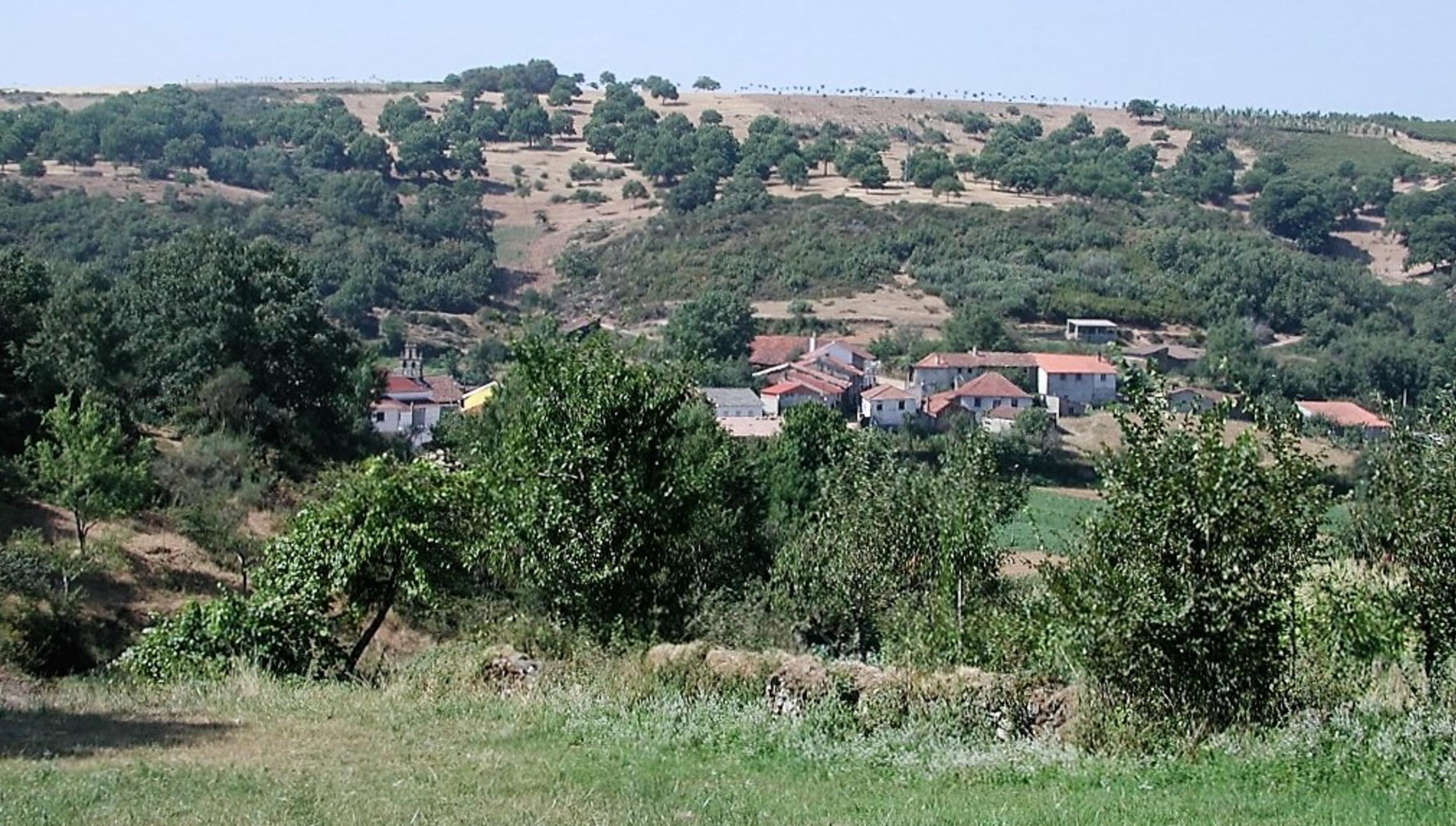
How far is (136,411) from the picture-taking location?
1501 inches

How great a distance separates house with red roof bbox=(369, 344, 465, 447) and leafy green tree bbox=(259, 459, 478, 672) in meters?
37.1

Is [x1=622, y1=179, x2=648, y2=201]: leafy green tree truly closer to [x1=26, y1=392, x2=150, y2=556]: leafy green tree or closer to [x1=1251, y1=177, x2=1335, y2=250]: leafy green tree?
[x1=1251, y1=177, x2=1335, y2=250]: leafy green tree

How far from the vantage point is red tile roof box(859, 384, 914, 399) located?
64312mm

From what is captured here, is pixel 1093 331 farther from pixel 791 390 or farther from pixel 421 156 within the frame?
pixel 421 156

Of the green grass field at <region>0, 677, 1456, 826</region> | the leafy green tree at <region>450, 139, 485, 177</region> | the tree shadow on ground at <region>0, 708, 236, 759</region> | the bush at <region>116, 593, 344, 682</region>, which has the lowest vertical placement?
the leafy green tree at <region>450, 139, 485, 177</region>

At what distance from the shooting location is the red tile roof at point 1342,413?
201 ft

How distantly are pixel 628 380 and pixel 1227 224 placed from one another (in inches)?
4460

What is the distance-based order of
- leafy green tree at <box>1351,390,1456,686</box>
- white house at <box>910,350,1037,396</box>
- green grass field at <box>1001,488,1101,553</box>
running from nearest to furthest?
leafy green tree at <box>1351,390,1456,686</box> < green grass field at <box>1001,488,1101,553</box> < white house at <box>910,350,1037,396</box>

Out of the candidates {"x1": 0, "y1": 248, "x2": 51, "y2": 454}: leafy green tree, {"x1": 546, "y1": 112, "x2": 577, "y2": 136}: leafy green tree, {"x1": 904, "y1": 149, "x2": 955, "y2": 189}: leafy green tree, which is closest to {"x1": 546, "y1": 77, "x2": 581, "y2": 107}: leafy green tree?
{"x1": 546, "y1": 112, "x2": 577, "y2": 136}: leafy green tree

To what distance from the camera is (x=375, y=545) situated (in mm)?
17859

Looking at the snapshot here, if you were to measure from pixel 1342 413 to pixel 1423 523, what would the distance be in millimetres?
57647

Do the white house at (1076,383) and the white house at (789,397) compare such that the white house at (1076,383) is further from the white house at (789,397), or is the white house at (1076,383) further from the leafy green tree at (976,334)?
the white house at (789,397)

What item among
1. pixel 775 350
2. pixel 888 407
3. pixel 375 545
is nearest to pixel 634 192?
pixel 775 350

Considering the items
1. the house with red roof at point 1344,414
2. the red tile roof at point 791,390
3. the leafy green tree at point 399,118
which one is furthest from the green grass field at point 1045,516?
the leafy green tree at point 399,118
